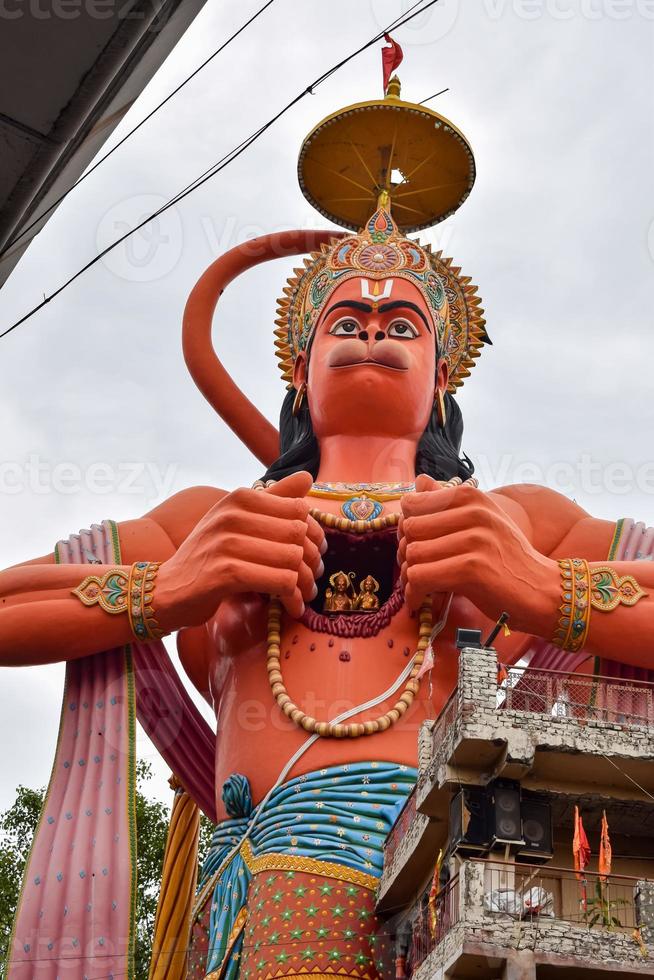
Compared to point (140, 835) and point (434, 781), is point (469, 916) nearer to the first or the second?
point (434, 781)

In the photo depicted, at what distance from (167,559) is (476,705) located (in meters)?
3.67

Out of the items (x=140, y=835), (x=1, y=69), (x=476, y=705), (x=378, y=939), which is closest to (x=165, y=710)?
(x=378, y=939)

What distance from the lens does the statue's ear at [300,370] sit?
464 inches

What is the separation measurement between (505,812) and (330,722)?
1.90 m

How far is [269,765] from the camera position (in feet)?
30.8

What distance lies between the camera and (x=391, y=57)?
13.3 metres

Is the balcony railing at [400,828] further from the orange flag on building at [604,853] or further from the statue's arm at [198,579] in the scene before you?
the statue's arm at [198,579]

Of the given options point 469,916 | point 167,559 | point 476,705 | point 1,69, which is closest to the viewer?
point 1,69

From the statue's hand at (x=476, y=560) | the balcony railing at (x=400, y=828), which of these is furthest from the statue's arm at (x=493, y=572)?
the balcony railing at (x=400, y=828)

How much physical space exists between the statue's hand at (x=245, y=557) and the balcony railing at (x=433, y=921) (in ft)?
8.06

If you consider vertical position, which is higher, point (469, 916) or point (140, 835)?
point (140, 835)

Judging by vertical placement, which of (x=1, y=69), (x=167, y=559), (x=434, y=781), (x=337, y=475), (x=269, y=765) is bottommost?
(x=1, y=69)

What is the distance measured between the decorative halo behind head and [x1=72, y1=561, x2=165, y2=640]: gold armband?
297cm

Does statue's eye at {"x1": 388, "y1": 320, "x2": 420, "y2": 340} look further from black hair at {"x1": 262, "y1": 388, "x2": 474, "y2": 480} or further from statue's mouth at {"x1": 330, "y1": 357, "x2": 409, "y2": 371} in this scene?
black hair at {"x1": 262, "y1": 388, "x2": 474, "y2": 480}
